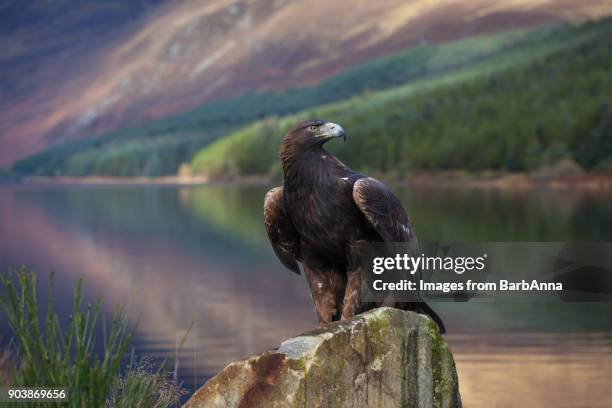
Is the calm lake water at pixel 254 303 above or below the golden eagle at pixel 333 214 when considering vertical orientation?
below

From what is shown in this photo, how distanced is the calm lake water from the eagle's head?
1702 mm

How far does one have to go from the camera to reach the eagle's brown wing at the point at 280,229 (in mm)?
9381

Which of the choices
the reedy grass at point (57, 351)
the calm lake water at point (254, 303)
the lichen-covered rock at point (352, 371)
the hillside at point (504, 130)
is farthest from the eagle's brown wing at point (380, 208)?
the hillside at point (504, 130)

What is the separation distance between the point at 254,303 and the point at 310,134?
18607 mm

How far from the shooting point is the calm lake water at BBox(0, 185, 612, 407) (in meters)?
15.7

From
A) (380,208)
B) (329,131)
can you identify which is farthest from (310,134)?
(380,208)

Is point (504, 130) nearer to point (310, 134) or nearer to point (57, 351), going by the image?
point (310, 134)

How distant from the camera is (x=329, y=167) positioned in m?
8.77

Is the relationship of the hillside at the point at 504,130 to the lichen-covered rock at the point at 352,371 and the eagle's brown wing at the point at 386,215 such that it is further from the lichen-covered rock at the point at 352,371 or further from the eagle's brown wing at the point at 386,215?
the lichen-covered rock at the point at 352,371

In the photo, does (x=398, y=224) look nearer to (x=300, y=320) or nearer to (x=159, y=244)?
(x=300, y=320)

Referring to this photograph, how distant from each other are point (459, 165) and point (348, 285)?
148m

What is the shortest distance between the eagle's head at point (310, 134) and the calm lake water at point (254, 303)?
1.70 meters

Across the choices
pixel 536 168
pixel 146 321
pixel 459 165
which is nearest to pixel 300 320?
pixel 146 321

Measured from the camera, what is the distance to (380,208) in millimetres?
8750
